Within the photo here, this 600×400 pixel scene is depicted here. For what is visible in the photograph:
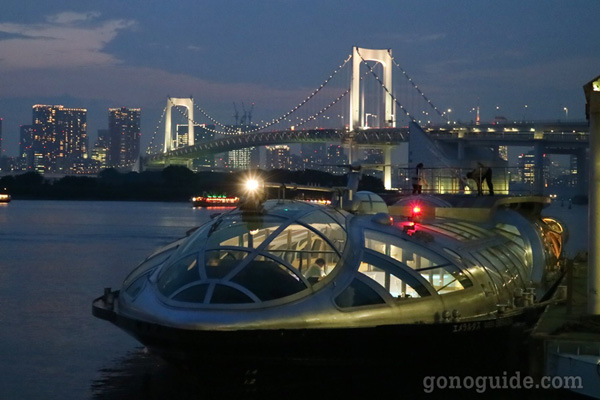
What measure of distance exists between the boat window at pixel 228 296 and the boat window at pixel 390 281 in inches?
77.3

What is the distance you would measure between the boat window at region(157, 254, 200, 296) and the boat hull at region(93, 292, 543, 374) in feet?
2.10

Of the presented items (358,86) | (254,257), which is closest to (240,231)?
(254,257)

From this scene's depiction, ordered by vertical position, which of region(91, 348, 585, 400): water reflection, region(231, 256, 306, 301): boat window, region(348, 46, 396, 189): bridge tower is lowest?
region(91, 348, 585, 400): water reflection

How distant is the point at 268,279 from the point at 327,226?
2130mm

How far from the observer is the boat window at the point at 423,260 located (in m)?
14.9

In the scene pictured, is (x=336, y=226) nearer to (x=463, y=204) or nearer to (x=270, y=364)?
(x=270, y=364)

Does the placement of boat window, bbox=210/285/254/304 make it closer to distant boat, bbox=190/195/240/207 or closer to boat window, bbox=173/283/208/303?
boat window, bbox=173/283/208/303

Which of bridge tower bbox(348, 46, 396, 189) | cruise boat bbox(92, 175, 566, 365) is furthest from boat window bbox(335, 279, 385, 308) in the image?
bridge tower bbox(348, 46, 396, 189)

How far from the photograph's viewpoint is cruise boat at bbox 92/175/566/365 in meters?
13.0

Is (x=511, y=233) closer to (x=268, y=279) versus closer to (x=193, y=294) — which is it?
(x=268, y=279)

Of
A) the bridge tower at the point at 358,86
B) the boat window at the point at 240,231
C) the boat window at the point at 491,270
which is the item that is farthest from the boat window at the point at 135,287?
the bridge tower at the point at 358,86

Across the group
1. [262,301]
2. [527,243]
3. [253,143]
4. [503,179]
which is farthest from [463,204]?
[253,143]

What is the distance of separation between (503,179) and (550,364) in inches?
771

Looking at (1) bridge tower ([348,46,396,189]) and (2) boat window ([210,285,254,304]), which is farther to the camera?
(1) bridge tower ([348,46,396,189])
